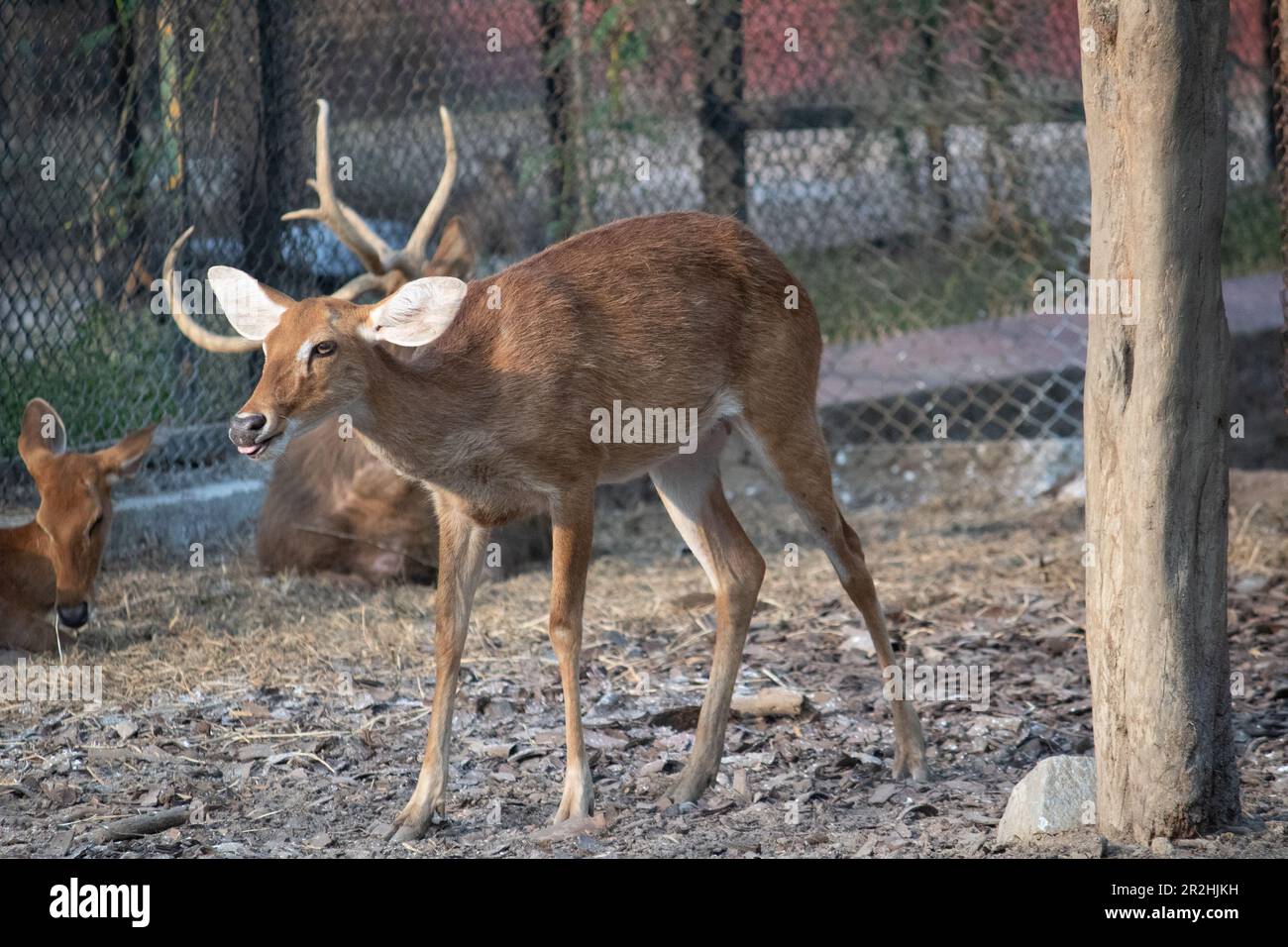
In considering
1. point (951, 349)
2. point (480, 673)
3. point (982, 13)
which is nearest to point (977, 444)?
point (951, 349)

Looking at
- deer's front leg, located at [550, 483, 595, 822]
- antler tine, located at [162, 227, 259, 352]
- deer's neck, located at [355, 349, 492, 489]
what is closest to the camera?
deer's neck, located at [355, 349, 492, 489]

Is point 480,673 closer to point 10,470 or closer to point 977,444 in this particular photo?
point 10,470

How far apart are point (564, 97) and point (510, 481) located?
175 inches

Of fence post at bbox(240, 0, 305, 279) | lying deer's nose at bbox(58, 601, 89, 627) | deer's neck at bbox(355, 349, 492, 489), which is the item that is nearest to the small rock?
deer's neck at bbox(355, 349, 492, 489)

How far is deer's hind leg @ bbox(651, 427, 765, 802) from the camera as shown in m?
4.93

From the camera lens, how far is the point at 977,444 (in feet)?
29.5

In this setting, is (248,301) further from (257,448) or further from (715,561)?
(715,561)

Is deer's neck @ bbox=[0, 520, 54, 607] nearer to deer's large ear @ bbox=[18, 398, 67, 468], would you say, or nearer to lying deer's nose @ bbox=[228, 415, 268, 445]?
deer's large ear @ bbox=[18, 398, 67, 468]

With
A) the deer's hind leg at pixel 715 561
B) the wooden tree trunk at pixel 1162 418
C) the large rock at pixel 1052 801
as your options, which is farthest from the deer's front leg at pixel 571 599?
the wooden tree trunk at pixel 1162 418

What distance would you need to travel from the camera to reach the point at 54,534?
6.26 meters

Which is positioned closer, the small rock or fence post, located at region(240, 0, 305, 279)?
the small rock

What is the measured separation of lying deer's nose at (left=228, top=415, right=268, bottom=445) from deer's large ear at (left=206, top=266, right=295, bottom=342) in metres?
0.38

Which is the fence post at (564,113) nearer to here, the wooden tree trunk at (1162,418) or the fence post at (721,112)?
the fence post at (721,112)
